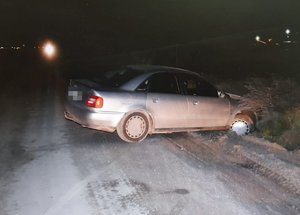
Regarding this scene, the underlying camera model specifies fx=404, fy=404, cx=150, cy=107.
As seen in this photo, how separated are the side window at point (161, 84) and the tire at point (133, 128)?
587 millimetres

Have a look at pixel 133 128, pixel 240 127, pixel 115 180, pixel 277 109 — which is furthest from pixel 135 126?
pixel 277 109

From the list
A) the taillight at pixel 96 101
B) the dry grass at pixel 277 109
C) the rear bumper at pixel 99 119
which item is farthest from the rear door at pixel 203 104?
the taillight at pixel 96 101

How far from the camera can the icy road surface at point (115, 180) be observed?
5.37 metres

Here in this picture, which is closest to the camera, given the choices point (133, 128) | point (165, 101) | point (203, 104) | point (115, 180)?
point (115, 180)

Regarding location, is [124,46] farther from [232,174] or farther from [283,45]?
[232,174]

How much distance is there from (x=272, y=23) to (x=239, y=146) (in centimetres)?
5555

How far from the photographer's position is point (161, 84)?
8.72 metres

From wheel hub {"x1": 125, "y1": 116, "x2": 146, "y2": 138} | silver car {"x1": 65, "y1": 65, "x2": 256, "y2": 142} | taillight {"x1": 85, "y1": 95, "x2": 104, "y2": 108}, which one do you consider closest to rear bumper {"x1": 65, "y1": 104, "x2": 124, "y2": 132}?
silver car {"x1": 65, "y1": 65, "x2": 256, "y2": 142}

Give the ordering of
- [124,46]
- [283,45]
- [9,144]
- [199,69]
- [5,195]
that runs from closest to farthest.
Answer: [5,195]
[9,144]
[199,69]
[283,45]
[124,46]

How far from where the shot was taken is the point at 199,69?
24672mm

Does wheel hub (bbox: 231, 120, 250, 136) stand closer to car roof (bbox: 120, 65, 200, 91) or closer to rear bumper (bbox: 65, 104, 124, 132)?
car roof (bbox: 120, 65, 200, 91)

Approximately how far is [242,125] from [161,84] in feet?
7.94

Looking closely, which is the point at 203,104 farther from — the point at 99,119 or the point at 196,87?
the point at 99,119

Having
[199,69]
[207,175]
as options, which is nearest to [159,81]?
[207,175]
